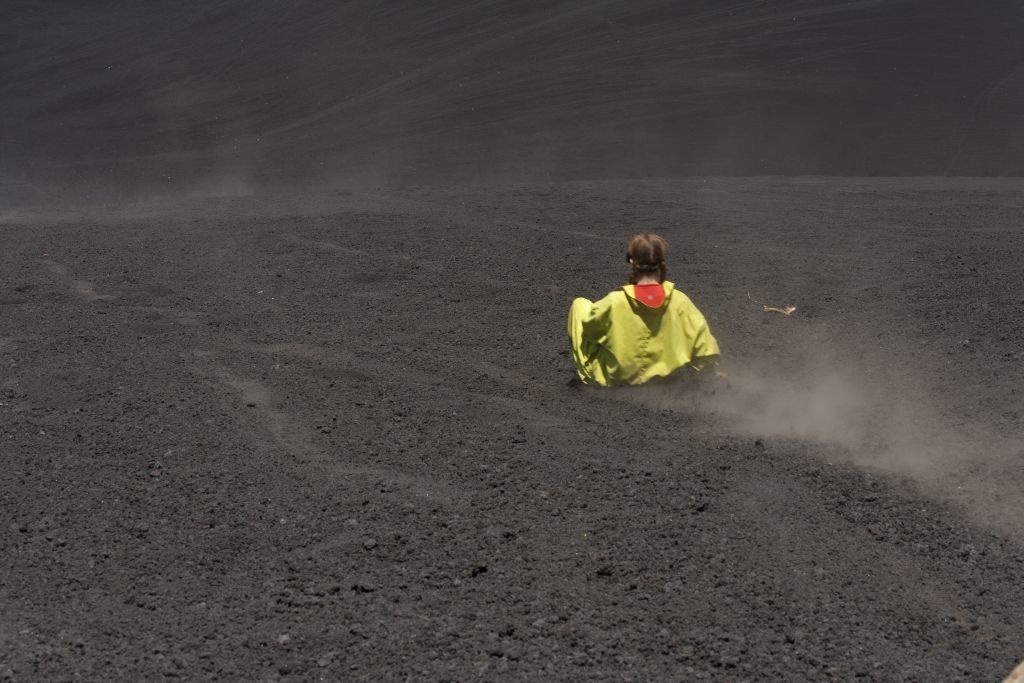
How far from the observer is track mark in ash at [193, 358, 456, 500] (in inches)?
208

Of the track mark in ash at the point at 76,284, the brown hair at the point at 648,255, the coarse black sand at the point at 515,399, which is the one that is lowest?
the coarse black sand at the point at 515,399

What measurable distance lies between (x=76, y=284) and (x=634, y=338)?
5277mm

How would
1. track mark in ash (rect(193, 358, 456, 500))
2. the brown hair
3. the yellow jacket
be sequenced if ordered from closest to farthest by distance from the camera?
1. track mark in ash (rect(193, 358, 456, 500))
2. the brown hair
3. the yellow jacket

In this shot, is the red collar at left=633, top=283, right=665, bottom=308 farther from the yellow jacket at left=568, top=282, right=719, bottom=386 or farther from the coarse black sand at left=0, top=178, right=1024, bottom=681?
the coarse black sand at left=0, top=178, right=1024, bottom=681

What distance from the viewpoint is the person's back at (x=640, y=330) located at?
6844 millimetres

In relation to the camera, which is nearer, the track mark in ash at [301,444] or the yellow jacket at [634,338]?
the track mark in ash at [301,444]

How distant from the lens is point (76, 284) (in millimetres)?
→ 9406

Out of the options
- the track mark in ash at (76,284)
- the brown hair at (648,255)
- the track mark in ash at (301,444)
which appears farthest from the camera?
the track mark in ash at (76,284)

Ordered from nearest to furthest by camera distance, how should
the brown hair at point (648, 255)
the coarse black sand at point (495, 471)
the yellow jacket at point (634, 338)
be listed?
the coarse black sand at point (495, 471) → the brown hair at point (648, 255) → the yellow jacket at point (634, 338)

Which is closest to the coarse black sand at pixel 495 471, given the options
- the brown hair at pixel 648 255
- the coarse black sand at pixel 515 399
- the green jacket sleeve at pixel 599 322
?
the coarse black sand at pixel 515 399

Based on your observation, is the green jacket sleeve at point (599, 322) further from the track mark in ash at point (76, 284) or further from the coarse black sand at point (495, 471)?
the track mark in ash at point (76, 284)

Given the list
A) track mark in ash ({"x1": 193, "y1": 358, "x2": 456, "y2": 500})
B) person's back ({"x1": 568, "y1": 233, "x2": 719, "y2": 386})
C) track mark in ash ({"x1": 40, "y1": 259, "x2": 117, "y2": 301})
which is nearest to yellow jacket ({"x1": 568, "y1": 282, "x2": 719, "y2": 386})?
person's back ({"x1": 568, "y1": 233, "x2": 719, "y2": 386})

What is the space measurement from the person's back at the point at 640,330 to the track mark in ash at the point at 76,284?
440cm

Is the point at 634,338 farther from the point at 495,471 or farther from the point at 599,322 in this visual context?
the point at 495,471
